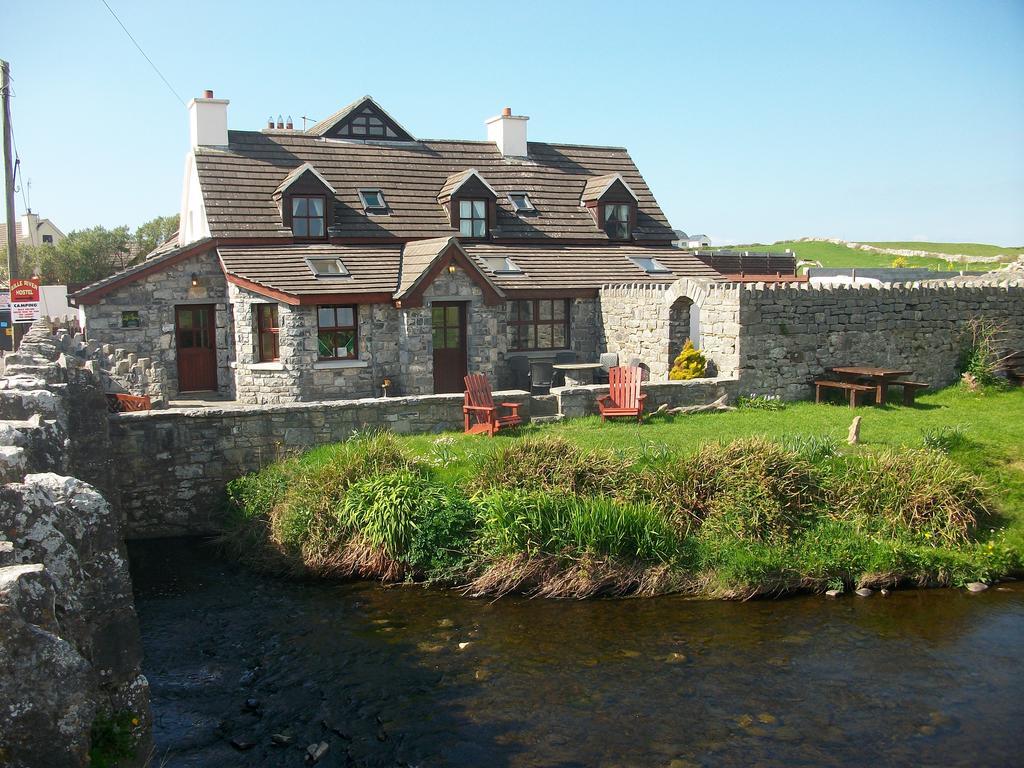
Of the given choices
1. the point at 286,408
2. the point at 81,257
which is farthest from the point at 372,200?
the point at 81,257

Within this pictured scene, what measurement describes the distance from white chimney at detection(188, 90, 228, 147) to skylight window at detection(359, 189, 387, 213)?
3737 millimetres

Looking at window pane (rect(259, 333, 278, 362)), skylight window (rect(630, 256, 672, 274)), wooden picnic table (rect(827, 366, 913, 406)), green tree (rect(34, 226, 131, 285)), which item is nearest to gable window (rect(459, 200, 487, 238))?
skylight window (rect(630, 256, 672, 274))

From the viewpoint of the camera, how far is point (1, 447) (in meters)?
5.52

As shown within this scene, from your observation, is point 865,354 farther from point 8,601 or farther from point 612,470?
point 8,601

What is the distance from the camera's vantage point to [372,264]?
67.9 feet

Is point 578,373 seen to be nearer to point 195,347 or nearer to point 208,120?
point 195,347

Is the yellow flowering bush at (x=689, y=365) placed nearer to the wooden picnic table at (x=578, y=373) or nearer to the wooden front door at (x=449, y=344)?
the wooden picnic table at (x=578, y=373)

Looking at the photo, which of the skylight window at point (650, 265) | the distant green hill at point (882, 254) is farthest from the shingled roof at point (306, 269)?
the distant green hill at point (882, 254)

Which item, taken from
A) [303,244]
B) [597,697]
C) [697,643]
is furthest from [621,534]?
[303,244]

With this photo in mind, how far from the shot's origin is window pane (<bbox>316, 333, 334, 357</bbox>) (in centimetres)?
1938

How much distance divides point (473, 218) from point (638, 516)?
13.9 meters

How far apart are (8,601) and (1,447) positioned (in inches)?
72.3

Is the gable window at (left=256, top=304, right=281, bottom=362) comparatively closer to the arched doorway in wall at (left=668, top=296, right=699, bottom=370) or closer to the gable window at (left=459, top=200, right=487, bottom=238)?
the gable window at (left=459, top=200, right=487, bottom=238)

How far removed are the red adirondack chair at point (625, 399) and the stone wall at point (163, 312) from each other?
933 cm
